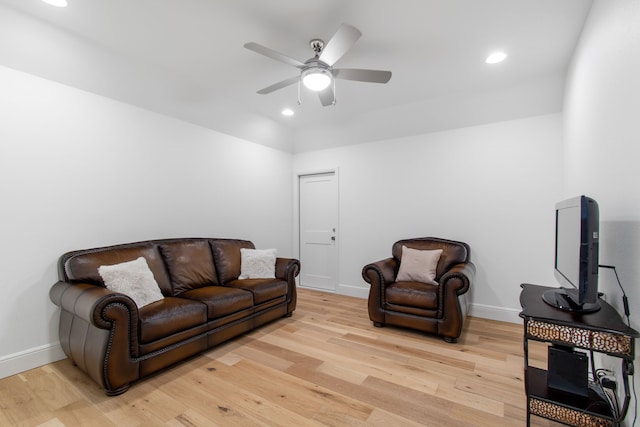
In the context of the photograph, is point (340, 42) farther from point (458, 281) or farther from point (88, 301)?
point (88, 301)

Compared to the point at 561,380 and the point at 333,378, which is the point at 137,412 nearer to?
the point at 333,378

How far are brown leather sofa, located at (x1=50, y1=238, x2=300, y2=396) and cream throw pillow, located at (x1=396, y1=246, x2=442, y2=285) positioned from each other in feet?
4.42

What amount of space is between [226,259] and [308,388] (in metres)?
1.91

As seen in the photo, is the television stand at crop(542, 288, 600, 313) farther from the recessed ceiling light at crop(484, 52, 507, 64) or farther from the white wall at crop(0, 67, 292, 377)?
the white wall at crop(0, 67, 292, 377)

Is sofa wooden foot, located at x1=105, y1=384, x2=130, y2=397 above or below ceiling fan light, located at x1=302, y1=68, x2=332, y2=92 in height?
below

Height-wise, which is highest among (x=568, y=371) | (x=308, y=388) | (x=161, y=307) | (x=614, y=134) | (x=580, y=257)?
(x=614, y=134)


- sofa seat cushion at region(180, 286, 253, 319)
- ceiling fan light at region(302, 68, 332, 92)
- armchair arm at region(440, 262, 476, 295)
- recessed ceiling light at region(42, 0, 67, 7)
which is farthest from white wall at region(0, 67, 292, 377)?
armchair arm at region(440, 262, 476, 295)

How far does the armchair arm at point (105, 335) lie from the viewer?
1902mm

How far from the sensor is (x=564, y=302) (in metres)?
1.63

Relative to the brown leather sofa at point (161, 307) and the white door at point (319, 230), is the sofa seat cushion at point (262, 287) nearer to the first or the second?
the brown leather sofa at point (161, 307)

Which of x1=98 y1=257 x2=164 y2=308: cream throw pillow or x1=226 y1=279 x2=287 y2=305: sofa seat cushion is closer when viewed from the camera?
x1=98 y1=257 x2=164 y2=308: cream throw pillow

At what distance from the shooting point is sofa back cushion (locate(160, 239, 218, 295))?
2.97 m

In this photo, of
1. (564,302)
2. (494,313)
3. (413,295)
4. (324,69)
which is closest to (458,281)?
(413,295)

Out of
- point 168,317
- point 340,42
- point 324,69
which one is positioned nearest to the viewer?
point 340,42
